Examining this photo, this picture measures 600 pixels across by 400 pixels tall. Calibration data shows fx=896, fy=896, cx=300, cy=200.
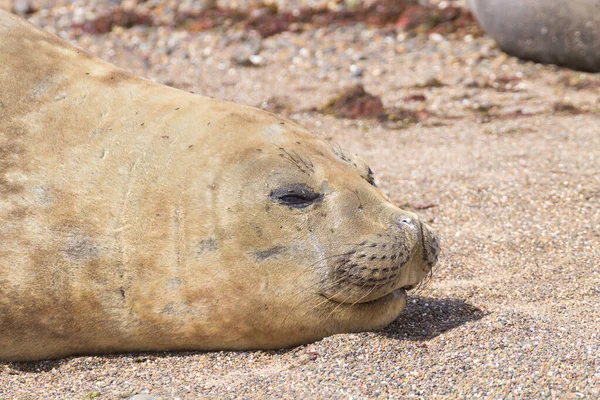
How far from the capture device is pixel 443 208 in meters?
5.66

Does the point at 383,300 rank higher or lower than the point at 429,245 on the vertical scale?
lower

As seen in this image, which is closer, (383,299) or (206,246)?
(206,246)

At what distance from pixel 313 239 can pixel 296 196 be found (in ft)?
0.60

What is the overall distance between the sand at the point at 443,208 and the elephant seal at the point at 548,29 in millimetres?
162

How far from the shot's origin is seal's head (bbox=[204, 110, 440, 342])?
3.44m

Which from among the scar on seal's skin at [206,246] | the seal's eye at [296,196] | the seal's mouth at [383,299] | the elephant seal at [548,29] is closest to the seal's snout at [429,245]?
the seal's mouth at [383,299]

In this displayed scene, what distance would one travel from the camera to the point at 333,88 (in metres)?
9.08

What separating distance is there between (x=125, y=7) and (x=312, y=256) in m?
9.30

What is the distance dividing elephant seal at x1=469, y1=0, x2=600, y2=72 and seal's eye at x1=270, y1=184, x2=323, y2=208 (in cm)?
584

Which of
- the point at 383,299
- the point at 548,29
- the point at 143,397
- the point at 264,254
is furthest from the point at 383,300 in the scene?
the point at 548,29

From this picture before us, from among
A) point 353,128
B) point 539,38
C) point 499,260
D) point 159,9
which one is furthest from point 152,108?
point 159,9

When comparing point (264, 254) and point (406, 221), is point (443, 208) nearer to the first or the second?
point (406, 221)

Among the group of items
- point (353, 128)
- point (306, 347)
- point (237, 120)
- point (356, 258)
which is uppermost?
point (237, 120)

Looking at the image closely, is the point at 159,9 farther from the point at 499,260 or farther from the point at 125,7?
the point at 499,260
